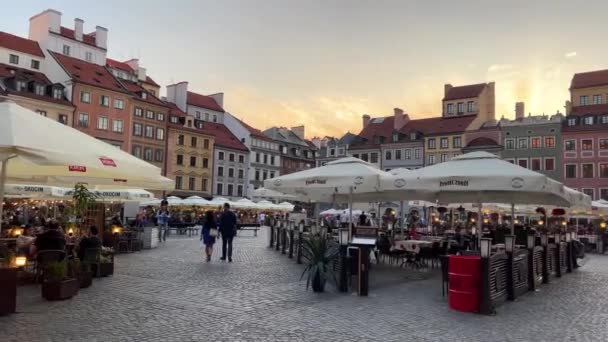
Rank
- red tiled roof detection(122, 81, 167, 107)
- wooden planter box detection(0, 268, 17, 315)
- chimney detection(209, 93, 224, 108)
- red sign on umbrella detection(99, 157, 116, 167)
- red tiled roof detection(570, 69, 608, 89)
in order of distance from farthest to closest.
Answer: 1. chimney detection(209, 93, 224, 108)
2. red tiled roof detection(122, 81, 167, 107)
3. red tiled roof detection(570, 69, 608, 89)
4. red sign on umbrella detection(99, 157, 116, 167)
5. wooden planter box detection(0, 268, 17, 315)

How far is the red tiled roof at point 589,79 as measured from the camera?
6269cm

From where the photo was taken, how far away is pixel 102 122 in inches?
2242

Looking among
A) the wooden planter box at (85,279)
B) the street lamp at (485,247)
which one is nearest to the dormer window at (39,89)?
the wooden planter box at (85,279)

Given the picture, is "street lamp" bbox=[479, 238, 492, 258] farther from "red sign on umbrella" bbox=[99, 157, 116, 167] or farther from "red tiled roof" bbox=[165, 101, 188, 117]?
"red tiled roof" bbox=[165, 101, 188, 117]

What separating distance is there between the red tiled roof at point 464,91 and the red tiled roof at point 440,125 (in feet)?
9.86

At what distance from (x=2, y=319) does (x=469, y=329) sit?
7210 millimetres

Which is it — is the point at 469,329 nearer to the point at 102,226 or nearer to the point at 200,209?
the point at 102,226

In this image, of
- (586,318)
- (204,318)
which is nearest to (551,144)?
(586,318)

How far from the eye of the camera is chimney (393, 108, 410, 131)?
7612 centimetres

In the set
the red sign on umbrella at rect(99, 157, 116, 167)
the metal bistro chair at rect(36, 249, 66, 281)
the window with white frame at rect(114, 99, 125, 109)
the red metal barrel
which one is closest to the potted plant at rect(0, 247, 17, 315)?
the metal bistro chair at rect(36, 249, 66, 281)

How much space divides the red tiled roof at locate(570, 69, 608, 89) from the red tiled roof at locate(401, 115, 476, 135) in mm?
12825

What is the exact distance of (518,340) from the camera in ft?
24.9

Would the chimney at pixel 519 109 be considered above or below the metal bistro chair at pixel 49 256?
above

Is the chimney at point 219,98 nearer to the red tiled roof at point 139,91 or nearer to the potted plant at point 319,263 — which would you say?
the red tiled roof at point 139,91
